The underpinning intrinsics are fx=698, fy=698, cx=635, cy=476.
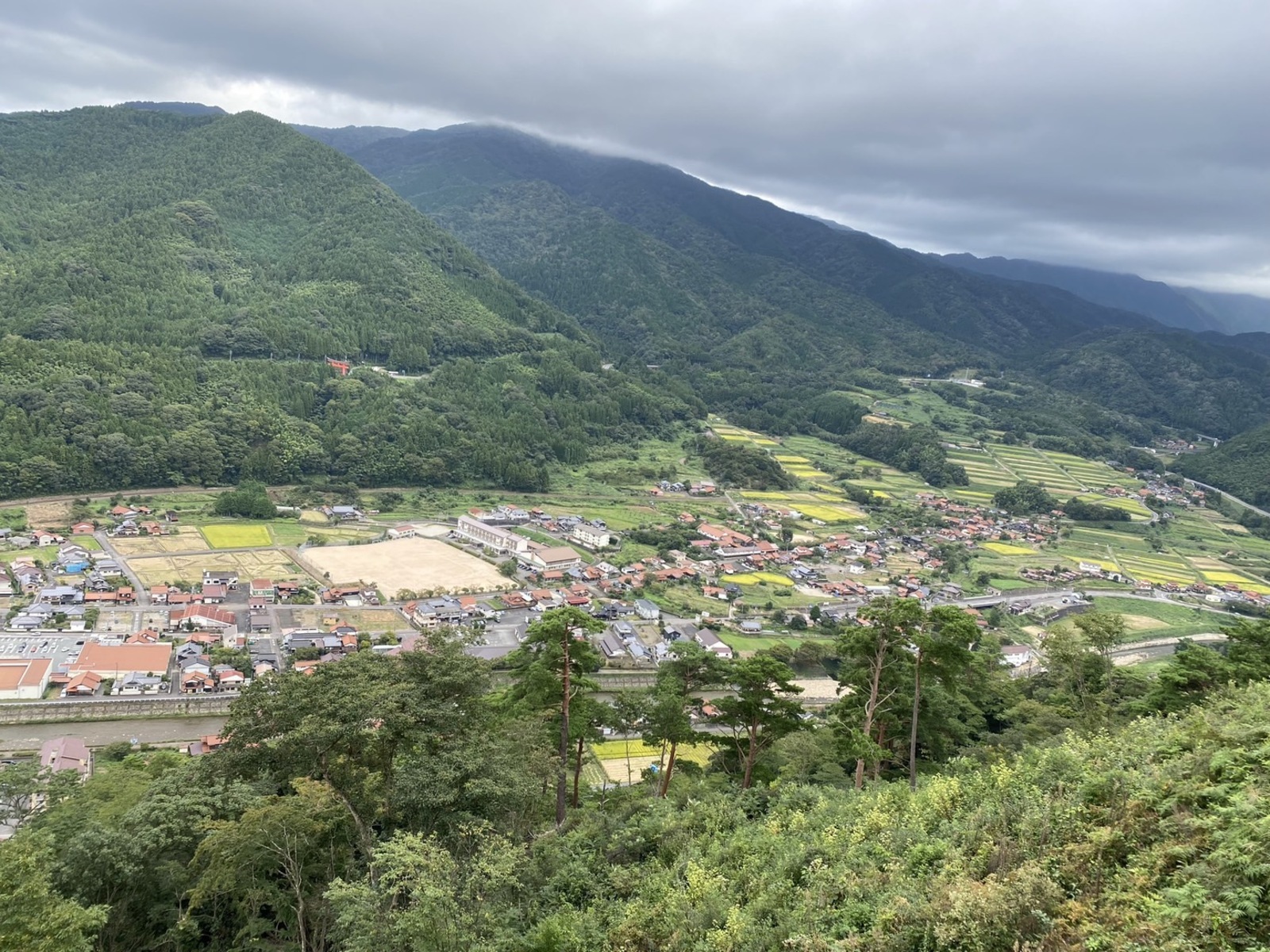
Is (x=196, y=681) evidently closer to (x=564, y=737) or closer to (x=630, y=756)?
(x=630, y=756)

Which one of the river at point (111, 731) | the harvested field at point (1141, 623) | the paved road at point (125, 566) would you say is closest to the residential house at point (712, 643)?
the river at point (111, 731)

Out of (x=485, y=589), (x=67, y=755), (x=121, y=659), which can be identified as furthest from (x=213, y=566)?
(x=67, y=755)

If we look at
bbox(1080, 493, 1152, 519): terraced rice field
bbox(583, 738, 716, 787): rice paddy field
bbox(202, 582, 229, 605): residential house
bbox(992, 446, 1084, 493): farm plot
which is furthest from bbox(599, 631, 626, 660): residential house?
bbox(992, 446, 1084, 493): farm plot

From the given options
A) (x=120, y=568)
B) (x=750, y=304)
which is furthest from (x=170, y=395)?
(x=750, y=304)

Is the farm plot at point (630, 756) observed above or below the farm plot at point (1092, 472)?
below

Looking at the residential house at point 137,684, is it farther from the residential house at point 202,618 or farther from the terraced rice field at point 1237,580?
the terraced rice field at point 1237,580
